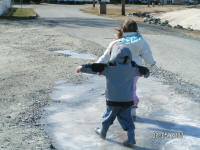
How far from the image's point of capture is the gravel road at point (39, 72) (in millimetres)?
4983

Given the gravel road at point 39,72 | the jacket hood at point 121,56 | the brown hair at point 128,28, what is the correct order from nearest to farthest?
the jacket hood at point 121,56
the brown hair at point 128,28
the gravel road at point 39,72

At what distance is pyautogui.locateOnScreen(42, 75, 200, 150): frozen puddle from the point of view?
15.4 feet

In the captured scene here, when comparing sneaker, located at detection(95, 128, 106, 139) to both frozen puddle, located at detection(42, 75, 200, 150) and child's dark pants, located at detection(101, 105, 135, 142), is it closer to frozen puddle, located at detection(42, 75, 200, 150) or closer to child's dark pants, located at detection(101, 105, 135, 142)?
frozen puddle, located at detection(42, 75, 200, 150)

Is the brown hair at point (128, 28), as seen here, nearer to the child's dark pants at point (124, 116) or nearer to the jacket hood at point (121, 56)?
the jacket hood at point (121, 56)

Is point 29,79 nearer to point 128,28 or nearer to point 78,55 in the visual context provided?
point 78,55

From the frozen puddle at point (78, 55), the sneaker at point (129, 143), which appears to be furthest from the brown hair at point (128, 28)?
the frozen puddle at point (78, 55)

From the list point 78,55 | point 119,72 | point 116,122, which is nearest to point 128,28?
point 119,72

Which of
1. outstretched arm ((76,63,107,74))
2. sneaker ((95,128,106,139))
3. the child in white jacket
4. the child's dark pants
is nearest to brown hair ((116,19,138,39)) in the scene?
the child in white jacket

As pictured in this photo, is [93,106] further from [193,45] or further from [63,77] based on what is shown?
[193,45]

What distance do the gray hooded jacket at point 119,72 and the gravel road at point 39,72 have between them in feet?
3.41

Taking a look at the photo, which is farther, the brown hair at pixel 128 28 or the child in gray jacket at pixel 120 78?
the brown hair at pixel 128 28

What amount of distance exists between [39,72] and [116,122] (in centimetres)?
369

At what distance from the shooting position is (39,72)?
28.2ft

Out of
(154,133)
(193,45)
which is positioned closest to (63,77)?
(154,133)
